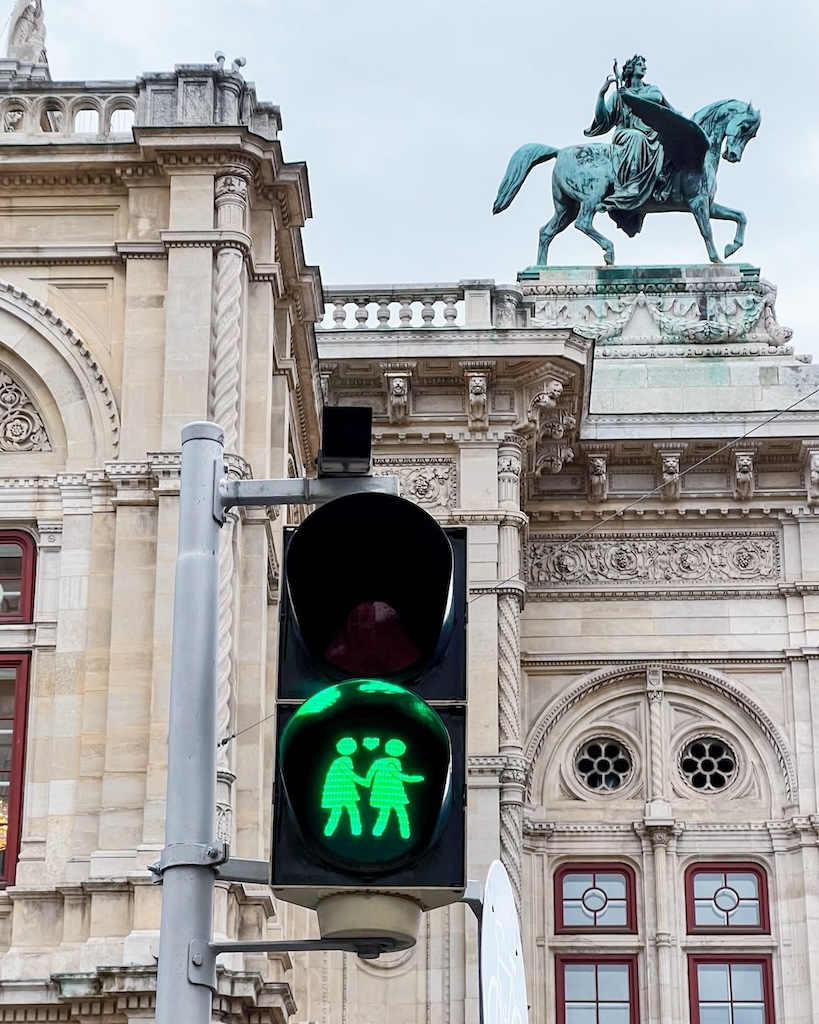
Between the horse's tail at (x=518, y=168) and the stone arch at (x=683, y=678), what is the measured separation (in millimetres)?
9318

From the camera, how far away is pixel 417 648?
17.5 ft

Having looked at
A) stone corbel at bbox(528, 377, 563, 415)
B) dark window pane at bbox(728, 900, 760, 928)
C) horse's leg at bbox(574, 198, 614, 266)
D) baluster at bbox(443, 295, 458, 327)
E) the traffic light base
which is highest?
horse's leg at bbox(574, 198, 614, 266)

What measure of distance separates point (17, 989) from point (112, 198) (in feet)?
25.4

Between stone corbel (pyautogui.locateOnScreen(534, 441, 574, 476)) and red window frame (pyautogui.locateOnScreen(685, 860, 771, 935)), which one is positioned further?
stone corbel (pyautogui.locateOnScreen(534, 441, 574, 476))

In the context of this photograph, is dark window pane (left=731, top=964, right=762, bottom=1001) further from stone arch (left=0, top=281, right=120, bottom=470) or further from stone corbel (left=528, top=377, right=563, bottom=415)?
stone arch (left=0, top=281, right=120, bottom=470)

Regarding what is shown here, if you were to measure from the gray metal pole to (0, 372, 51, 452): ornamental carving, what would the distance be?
42.3 ft

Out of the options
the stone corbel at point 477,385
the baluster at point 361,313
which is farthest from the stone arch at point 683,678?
the baluster at point 361,313

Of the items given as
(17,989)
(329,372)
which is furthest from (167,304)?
(329,372)

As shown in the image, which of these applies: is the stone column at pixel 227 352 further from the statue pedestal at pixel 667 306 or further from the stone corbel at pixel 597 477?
the statue pedestal at pixel 667 306

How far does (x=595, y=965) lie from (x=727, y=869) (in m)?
2.46

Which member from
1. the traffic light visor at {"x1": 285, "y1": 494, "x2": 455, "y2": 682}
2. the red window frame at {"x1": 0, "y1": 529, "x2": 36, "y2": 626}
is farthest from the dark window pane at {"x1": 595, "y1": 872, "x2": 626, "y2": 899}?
the traffic light visor at {"x1": 285, "y1": 494, "x2": 455, "y2": 682}

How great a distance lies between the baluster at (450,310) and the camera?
30.1m

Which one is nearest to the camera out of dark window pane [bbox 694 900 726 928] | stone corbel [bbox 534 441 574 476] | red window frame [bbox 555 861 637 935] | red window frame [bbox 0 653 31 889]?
red window frame [bbox 0 653 31 889]

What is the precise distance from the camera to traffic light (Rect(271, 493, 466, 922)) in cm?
493
